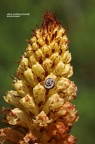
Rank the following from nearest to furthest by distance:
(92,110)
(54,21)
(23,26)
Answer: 1. (54,21)
2. (92,110)
3. (23,26)

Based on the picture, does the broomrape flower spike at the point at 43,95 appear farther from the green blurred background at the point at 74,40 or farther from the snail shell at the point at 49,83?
the green blurred background at the point at 74,40

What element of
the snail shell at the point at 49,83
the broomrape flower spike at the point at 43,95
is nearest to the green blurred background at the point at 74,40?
the broomrape flower spike at the point at 43,95

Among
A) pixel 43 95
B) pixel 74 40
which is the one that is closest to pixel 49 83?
pixel 43 95

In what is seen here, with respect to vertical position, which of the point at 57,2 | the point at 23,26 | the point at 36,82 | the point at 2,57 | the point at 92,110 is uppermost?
the point at 57,2

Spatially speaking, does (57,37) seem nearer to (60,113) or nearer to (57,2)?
(60,113)

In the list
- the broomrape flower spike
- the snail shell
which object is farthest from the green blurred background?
the snail shell

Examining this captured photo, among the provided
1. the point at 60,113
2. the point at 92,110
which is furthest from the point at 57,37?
the point at 92,110

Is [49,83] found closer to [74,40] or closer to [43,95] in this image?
[43,95]

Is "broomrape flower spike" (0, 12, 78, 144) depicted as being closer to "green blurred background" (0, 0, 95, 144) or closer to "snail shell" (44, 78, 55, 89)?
"snail shell" (44, 78, 55, 89)
